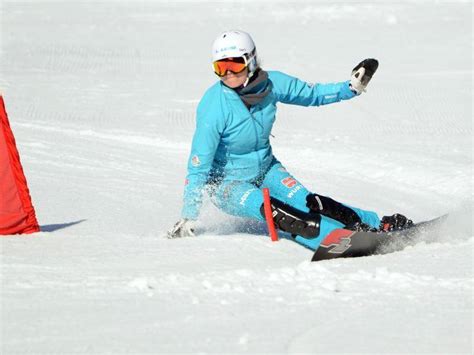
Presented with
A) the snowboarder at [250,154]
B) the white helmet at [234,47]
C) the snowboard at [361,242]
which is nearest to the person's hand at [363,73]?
the snowboarder at [250,154]

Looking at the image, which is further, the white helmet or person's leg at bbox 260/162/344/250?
person's leg at bbox 260/162/344/250

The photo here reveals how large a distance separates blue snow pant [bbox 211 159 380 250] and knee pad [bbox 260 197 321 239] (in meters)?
0.14

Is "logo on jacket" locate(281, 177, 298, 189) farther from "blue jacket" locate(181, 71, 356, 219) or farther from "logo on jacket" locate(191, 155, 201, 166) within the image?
"logo on jacket" locate(191, 155, 201, 166)

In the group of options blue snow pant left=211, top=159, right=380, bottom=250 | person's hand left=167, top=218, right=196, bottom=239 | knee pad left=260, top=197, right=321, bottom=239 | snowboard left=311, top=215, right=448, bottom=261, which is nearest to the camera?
snowboard left=311, top=215, right=448, bottom=261

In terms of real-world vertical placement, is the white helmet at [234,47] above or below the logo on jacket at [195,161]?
above

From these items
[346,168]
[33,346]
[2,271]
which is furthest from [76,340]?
[346,168]

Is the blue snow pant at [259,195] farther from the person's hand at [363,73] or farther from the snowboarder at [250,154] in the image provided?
the person's hand at [363,73]

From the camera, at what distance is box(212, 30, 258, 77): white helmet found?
17.5 feet

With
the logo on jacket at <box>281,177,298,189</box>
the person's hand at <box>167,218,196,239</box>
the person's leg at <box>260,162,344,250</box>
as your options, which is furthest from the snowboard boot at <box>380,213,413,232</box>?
the person's hand at <box>167,218,196,239</box>

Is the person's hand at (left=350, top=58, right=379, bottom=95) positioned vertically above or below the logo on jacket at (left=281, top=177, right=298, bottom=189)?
above

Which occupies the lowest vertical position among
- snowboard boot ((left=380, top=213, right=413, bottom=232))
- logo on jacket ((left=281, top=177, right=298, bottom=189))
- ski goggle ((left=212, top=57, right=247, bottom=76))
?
snowboard boot ((left=380, top=213, right=413, bottom=232))

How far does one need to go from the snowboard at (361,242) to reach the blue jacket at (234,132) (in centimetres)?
94

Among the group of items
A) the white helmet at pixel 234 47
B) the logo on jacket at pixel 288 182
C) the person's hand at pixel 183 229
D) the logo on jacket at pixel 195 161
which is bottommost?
the person's hand at pixel 183 229

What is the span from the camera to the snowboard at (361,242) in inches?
184
